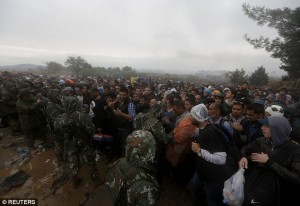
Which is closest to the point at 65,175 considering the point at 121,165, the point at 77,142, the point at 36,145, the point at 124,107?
the point at 77,142

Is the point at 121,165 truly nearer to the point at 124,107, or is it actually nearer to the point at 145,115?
the point at 145,115

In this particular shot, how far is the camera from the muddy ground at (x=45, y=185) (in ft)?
14.7

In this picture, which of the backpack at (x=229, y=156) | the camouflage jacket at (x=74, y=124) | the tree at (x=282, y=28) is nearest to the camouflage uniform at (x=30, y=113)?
the camouflage jacket at (x=74, y=124)

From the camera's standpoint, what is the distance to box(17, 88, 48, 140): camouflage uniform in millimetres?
6867

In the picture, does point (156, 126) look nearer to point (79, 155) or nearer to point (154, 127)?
point (154, 127)

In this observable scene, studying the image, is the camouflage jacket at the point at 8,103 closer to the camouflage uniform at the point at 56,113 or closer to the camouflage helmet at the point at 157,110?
the camouflage uniform at the point at 56,113

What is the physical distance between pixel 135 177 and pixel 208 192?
1.31m

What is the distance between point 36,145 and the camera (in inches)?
278

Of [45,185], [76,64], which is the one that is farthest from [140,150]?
[76,64]

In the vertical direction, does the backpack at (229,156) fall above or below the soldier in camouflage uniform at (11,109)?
above

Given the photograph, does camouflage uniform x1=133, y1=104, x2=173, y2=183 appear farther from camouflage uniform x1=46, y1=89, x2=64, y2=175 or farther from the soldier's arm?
camouflage uniform x1=46, y1=89, x2=64, y2=175

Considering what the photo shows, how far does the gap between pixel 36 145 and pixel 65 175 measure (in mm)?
2634

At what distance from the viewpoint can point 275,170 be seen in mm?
2307

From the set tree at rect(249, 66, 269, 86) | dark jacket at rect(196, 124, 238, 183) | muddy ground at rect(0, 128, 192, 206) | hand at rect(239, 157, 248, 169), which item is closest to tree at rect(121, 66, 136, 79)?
tree at rect(249, 66, 269, 86)
